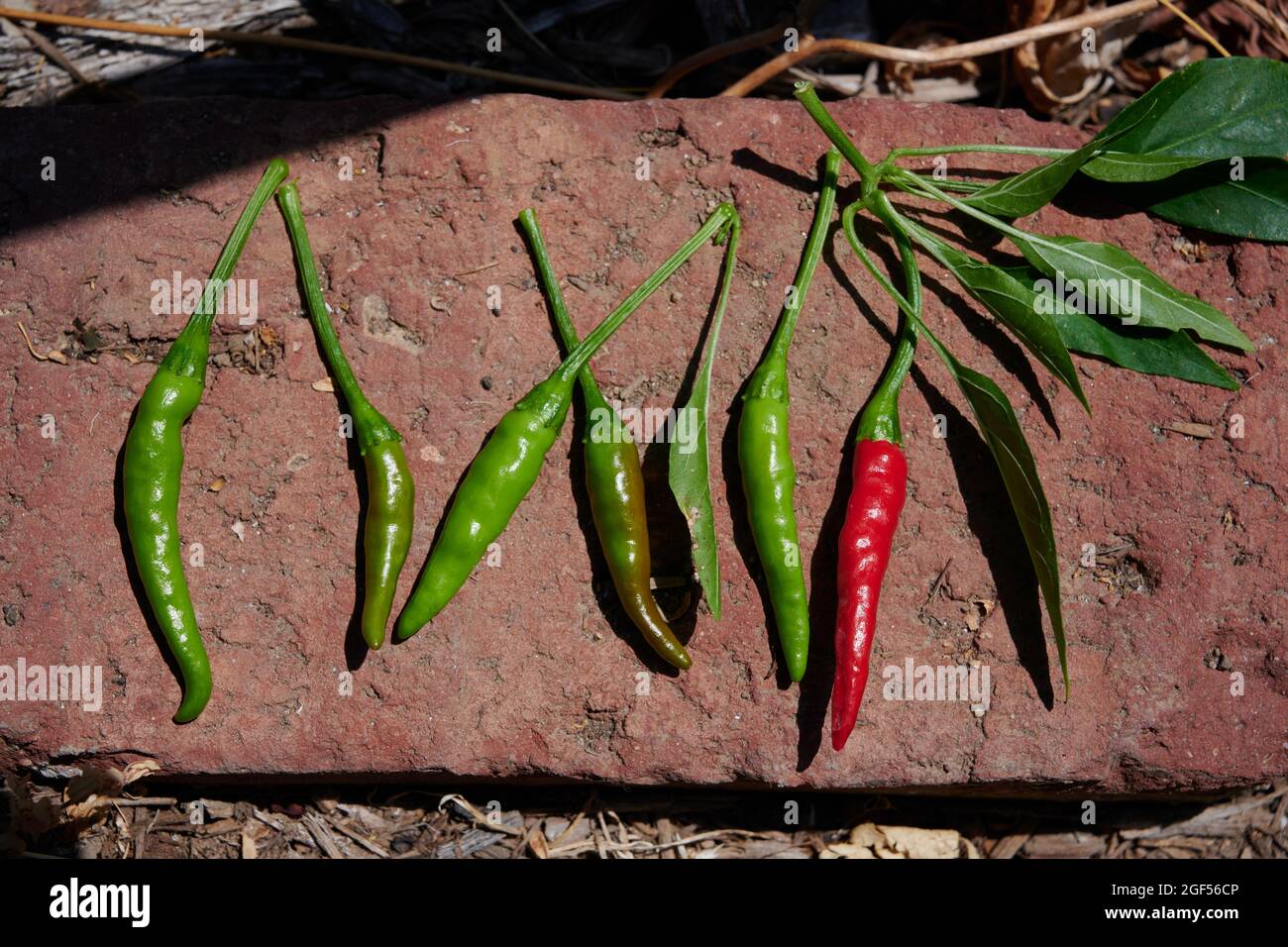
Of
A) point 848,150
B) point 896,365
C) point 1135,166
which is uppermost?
point 848,150

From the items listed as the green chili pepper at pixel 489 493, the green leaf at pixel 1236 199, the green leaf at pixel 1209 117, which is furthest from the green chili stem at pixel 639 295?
the green leaf at pixel 1236 199

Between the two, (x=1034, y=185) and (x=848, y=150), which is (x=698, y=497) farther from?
(x=1034, y=185)

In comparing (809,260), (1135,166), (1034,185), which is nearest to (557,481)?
(809,260)

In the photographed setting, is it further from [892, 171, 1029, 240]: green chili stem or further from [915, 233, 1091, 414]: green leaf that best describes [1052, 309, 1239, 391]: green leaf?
[892, 171, 1029, 240]: green chili stem

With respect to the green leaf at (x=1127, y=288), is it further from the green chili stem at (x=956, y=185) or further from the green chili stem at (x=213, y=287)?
the green chili stem at (x=213, y=287)

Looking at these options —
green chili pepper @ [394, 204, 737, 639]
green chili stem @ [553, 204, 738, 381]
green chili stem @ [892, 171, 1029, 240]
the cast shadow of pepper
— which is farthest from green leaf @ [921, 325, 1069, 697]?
the cast shadow of pepper

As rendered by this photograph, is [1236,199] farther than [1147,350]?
Yes
